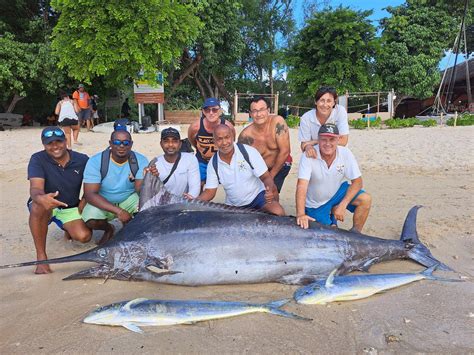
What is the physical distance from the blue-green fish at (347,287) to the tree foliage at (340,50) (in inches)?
851

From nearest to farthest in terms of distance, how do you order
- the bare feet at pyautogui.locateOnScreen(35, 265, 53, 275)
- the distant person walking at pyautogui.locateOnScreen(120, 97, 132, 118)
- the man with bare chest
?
the bare feet at pyautogui.locateOnScreen(35, 265, 53, 275), the man with bare chest, the distant person walking at pyautogui.locateOnScreen(120, 97, 132, 118)

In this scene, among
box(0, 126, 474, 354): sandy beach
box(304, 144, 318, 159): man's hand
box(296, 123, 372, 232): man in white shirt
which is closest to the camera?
box(0, 126, 474, 354): sandy beach

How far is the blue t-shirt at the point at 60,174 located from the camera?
3.93 metres

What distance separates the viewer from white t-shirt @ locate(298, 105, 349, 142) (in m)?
4.62

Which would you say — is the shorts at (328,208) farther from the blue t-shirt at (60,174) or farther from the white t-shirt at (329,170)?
the blue t-shirt at (60,174)

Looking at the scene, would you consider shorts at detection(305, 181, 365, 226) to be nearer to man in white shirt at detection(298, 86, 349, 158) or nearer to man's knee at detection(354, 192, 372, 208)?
man's knee at detection(354, 192, 372, 208)

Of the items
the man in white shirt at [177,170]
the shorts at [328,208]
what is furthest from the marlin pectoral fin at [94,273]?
the shorts at [328,208]

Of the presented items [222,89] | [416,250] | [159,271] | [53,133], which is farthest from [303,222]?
[222,89]

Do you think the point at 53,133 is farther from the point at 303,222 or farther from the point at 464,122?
the point at 464,122

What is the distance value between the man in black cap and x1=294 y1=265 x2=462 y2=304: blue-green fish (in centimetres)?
240

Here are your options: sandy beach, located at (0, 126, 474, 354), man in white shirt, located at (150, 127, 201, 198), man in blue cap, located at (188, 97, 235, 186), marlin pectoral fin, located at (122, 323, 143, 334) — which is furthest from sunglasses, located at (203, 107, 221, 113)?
marlin pectoral fin, located at (122, 323, 143, 334)

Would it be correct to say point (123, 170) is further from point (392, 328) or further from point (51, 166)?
point (392, 328)

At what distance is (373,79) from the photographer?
24.4 m

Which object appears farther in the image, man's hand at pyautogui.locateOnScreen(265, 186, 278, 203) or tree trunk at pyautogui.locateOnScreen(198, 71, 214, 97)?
tree trunk at pyautogui.locateOnScreen(198, 71, 214, 97)
